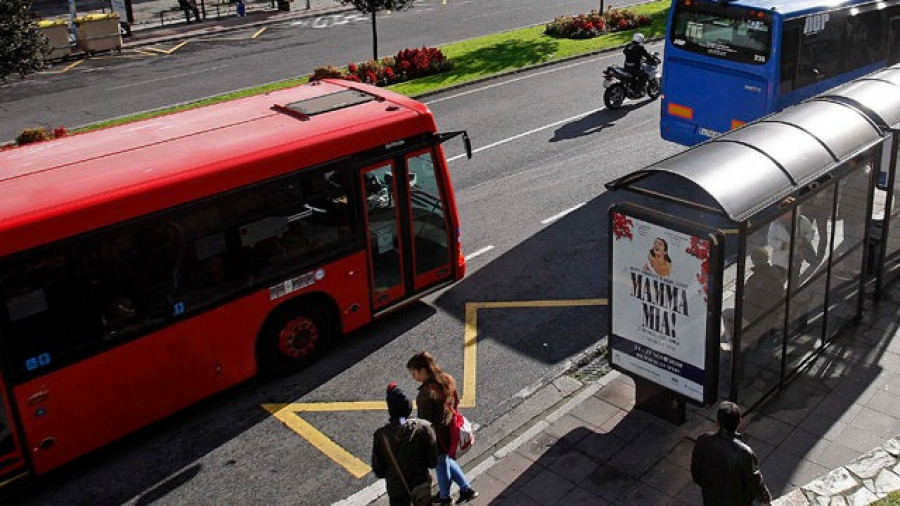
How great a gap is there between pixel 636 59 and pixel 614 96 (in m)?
1.15

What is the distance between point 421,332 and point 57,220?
5.16 metres

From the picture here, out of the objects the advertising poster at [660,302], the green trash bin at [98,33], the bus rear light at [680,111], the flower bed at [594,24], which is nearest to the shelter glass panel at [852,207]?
the advertising poster at [660,302]

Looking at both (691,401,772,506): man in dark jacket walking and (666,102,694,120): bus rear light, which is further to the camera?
(666,102,694,120): bus rear light

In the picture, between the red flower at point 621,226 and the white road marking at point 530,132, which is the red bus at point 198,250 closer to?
the red flower at point 621,226

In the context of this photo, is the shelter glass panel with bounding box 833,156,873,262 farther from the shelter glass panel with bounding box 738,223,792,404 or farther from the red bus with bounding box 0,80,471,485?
the red bus with bounding box 0,80,471,485

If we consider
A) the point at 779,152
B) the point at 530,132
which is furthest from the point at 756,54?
the point at 779,152

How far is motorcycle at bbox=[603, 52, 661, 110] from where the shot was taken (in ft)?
75.1

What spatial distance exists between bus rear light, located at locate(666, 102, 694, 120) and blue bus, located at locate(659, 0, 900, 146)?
0.06 feet

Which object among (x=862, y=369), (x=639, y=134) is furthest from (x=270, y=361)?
(x=639, y=134)

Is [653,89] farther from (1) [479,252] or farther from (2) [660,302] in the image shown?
(2) [660,302]

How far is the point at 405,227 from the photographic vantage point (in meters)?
12.4

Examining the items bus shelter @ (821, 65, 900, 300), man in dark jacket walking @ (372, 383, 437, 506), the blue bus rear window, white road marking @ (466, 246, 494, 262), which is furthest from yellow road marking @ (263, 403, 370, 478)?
the blue bus rear window

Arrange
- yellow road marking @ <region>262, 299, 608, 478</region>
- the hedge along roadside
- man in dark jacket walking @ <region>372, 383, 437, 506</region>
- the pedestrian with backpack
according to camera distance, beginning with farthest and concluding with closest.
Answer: the hedge along roadside → yellow road marking @ <region>262, 299, 608, 478</region> → the pedestrian with backpack → man in dark jacket walking @ <region>372, 383, 437, 506</region>

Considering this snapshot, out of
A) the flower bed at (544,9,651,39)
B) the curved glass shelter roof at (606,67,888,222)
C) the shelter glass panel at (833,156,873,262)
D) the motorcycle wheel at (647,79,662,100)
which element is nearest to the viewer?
the curved glass shelter roof at (606,67,888,222)
